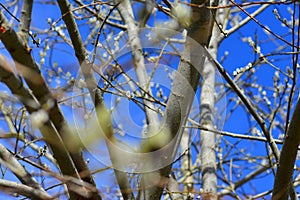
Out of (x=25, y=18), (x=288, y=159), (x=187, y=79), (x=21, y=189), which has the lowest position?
(x=21, y=189)

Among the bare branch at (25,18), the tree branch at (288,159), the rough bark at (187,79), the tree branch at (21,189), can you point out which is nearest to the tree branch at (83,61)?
the bare branch at (25,18)

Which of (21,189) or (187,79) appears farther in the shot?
(187,79)

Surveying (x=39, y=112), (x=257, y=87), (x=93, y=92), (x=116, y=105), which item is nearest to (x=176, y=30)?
(x=116, y=105)

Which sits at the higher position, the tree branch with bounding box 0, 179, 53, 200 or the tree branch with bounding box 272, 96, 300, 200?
the tree branch with bounding box 272, 96, 300, 200

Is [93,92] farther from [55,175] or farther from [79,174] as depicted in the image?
[55,175]

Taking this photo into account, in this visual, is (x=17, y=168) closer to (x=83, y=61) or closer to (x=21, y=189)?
(x=21, y=189)

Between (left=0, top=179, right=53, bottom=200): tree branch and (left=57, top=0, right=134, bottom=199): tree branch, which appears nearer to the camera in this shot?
(left=0, top=179, right=53, bottom=200): tree branch

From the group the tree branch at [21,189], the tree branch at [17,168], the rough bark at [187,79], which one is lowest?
the tree branch at [21,189]

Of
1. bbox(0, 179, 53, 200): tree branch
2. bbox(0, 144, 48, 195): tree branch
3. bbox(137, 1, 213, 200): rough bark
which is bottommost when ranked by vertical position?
bbox(0, 179, 53, 200): tree branch

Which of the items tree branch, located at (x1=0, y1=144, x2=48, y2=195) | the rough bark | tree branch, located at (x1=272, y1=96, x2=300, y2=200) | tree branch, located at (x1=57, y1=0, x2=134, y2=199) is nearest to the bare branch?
tree branch, located at (x1=57, y1=0, x2=134, y2=199)

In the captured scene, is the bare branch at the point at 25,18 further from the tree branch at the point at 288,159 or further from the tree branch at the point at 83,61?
the tree branch at the point at 288,159

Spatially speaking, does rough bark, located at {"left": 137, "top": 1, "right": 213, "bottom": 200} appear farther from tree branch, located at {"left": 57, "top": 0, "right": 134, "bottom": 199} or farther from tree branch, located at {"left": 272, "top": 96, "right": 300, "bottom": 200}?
tree branch, located at {"left": 272, "top": 96, "right": 300, "bottom": 200}

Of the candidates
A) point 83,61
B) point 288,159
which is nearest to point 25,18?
point 83,61

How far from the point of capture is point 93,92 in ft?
5.67
